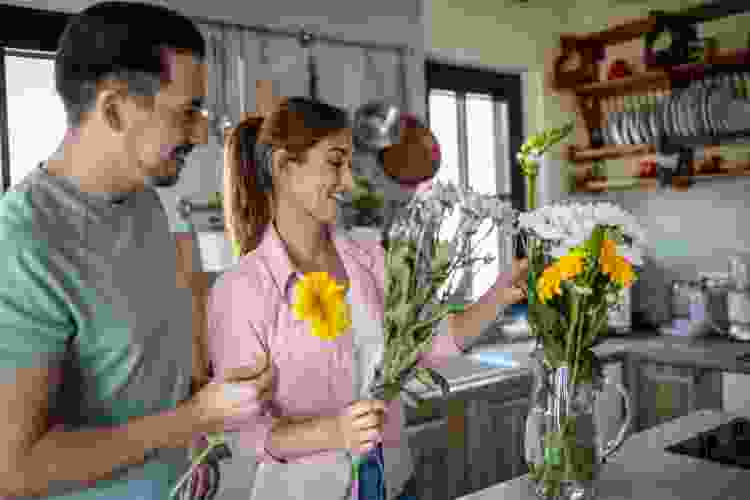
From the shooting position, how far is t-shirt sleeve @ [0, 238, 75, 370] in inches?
34.4

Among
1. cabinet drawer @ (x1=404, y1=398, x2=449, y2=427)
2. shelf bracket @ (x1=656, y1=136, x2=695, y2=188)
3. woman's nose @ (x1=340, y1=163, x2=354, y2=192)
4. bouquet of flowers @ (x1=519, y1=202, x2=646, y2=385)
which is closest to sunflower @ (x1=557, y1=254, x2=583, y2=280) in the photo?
bouquet of flowers @ (x1=519, y1=202, x2=646, y2=385)

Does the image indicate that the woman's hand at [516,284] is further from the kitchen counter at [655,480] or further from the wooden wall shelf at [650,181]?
the wooden wall shelf at [650,181]

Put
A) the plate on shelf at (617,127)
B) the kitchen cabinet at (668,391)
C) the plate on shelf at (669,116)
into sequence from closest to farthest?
the kitchen cabinet at (668,391) → the plate on shelf at (669,116) → the plate on shelf at (617,127)

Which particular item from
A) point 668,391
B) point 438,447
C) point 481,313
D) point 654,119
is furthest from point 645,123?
point 481,313

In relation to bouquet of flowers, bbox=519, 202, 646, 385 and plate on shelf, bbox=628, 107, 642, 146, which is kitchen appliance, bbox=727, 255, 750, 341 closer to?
plate on shelf, bbox=628, 107, 642, 146

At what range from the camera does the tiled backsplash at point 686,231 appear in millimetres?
3518

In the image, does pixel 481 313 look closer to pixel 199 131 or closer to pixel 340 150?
pixel 340 150

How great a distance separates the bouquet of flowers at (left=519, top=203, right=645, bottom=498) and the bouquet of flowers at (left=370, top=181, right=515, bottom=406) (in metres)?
0.13

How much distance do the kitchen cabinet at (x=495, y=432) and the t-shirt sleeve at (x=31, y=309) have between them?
6.54 ft

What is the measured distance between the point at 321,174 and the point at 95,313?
2.01 ft

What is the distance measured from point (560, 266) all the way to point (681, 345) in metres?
2.40

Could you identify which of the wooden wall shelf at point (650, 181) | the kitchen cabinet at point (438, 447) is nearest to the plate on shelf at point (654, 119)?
the wooden wall shelf at point (650, 181)

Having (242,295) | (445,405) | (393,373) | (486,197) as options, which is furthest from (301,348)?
(445,405)

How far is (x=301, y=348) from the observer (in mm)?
1411
